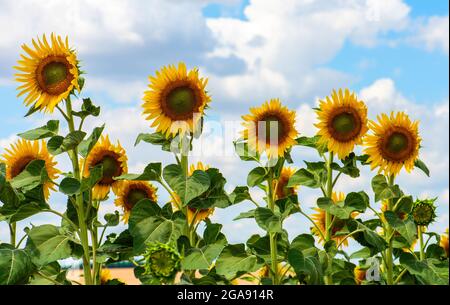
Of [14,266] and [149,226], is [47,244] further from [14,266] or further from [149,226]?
[149,226]

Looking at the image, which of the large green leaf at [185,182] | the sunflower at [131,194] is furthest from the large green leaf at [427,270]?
the sunflower at [131,194]

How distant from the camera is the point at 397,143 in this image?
416cm

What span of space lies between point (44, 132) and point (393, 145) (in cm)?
202

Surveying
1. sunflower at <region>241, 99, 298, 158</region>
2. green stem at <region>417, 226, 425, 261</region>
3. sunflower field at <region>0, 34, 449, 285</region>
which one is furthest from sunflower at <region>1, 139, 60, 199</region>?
green stem at <region>417, 226, 425, 261</region>

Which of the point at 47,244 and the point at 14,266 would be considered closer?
the point at 14,266

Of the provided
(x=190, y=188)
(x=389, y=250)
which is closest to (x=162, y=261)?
(x=190, y=188)

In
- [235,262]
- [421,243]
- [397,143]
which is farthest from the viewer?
[421,243]

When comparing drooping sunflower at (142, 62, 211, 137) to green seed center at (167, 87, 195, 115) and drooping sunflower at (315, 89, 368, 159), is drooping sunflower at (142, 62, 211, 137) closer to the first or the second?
green seed center at (167, 87, 195, 115)

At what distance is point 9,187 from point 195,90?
1.11m

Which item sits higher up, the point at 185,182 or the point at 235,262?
the point at 185,182

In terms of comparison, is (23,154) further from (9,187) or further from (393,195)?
(393,195)

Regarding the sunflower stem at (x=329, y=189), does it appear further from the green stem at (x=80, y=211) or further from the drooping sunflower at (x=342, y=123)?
the green stem at (x=80, y=211)

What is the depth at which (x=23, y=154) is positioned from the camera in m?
4.18
